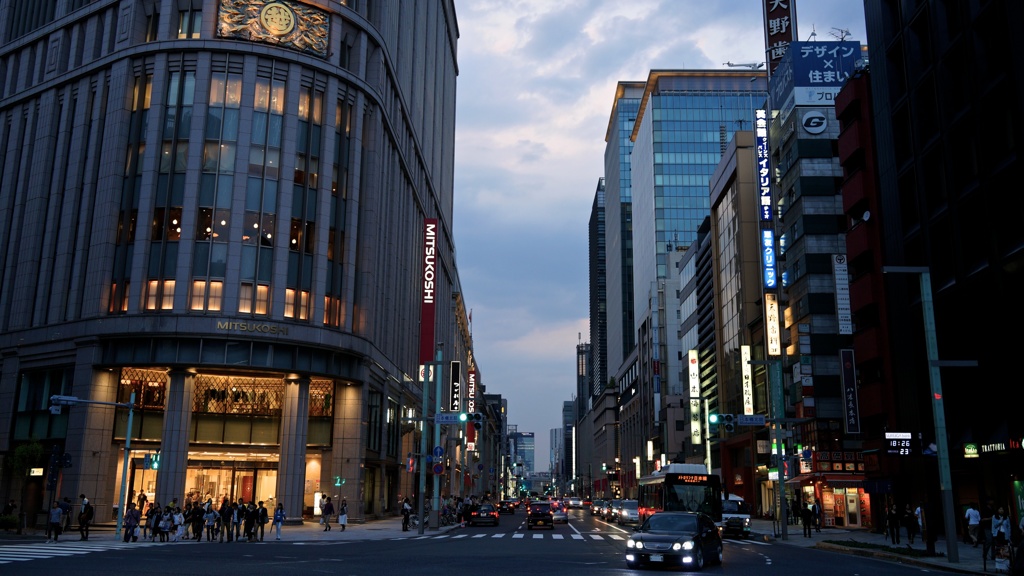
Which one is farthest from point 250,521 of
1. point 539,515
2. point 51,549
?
point 539,515

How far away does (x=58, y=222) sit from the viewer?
2002 inches

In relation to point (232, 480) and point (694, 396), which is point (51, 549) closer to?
point (232, 480)

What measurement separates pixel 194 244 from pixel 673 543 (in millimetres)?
34728

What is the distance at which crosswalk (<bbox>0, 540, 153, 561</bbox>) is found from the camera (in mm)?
23984

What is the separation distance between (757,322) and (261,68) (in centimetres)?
4643

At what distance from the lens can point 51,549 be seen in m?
27.8

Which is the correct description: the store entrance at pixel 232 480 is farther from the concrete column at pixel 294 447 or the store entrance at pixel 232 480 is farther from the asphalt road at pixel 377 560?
the asphalt road at pixel 377 560

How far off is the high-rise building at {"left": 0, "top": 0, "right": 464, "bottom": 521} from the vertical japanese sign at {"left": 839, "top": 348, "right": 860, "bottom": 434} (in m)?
29.7

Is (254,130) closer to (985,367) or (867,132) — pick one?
(867,132)

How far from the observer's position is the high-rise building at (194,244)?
4588cm

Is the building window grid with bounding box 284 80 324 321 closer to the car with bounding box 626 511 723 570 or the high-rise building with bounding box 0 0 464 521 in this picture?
the high-rise building with bounding box 0 0 464 521

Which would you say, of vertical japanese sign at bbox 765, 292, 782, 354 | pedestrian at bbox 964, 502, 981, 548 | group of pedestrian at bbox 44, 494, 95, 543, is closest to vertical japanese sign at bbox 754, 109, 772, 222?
vertical japanese sign at bbox 765, 292, 782, 354

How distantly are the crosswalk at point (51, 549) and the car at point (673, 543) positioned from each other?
16794 mm

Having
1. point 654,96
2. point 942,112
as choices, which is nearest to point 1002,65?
point 942,112
